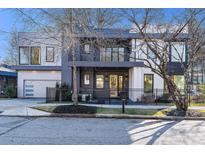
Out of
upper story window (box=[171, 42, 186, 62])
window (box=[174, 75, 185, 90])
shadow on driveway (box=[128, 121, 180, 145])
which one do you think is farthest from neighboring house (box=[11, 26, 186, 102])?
shadow on driveway (box=[128, 121, 180, 145])

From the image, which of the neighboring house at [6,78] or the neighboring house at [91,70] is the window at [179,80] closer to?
the neighboring house at [91,70]

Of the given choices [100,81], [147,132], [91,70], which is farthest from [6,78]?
[147,132]

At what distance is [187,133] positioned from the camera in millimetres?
9695

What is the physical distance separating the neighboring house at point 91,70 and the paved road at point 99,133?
10240 mm

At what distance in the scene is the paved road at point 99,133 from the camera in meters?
8.27

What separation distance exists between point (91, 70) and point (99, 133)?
16035 mm

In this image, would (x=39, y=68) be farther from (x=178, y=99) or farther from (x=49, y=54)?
(x=178, y=99)

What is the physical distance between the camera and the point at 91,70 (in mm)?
25281

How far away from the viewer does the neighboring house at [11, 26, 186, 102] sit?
2195 cm
